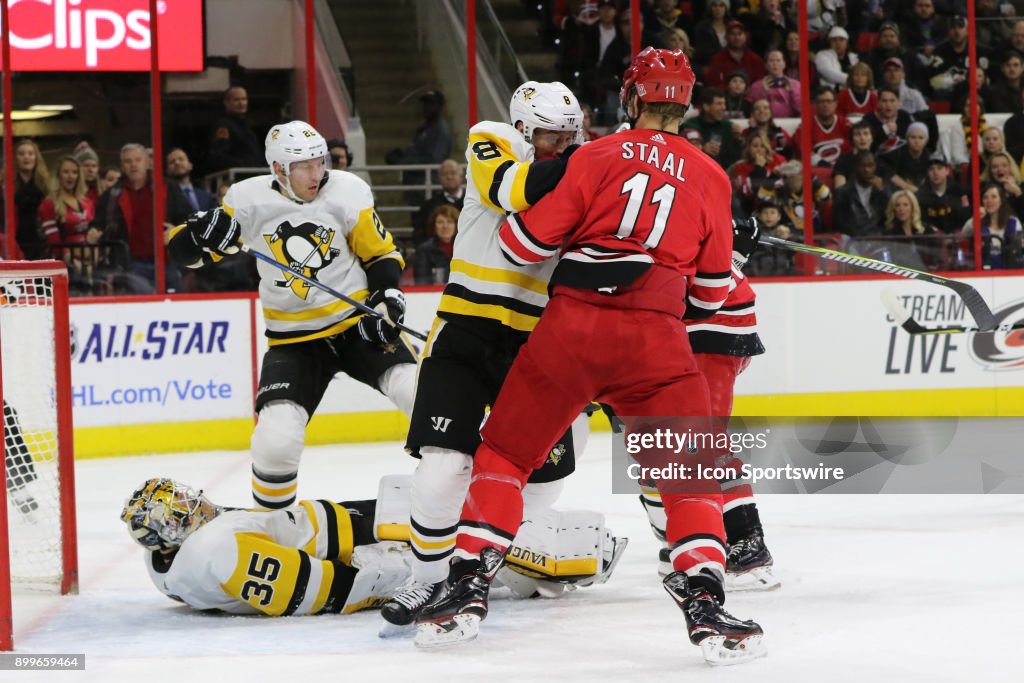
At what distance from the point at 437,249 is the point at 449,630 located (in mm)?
4492

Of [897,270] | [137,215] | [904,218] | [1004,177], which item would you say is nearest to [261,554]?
[897,270]

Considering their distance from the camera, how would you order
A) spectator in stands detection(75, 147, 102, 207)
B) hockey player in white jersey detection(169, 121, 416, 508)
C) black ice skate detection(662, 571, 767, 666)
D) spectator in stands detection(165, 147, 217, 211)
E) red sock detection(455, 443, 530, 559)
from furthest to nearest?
spectator in stands detection(165, 147, 217, 211)
spectator in stands detection(75, 147, 102, 207)
hockey player in white jersey detection(169, 121, 416, 508)
red sock detection(455, 443, 530, 559)
black ice skate detection(662, 571, 767, 666)

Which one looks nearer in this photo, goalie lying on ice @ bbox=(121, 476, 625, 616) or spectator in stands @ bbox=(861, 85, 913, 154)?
goalie lying on ice @ bbox=(121, 476, 625, 616)

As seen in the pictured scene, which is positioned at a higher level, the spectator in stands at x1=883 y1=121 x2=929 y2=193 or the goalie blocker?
the spectator in stands at x1=883 y1=121 x2=929 y2=193

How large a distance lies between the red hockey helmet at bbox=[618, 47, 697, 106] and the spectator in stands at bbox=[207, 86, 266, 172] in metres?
4.68

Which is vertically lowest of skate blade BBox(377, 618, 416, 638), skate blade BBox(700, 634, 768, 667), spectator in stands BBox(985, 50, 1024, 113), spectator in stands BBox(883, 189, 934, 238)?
skate blade BBox(377, 618, 416, 638)

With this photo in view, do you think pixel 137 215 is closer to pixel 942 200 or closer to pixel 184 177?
pixel 184 177

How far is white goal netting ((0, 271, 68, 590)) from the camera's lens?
3.89 meters

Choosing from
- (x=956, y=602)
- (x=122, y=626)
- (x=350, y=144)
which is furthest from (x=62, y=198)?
(x=956, y=602)

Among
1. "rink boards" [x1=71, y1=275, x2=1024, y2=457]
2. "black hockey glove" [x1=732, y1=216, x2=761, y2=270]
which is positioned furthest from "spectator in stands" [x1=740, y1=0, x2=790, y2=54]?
"black hockey glove" [x1=732, y1=216, x2=761, y2=270]

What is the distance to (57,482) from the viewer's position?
3.86 metres

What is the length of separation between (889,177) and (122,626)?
18.5 ft

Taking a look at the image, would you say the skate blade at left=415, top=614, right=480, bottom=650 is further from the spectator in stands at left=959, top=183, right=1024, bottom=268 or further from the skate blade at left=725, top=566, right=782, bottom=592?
the spectator in stands at left=959, top=183, right=1024, bottom=268

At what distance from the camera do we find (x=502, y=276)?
3.25 meters
